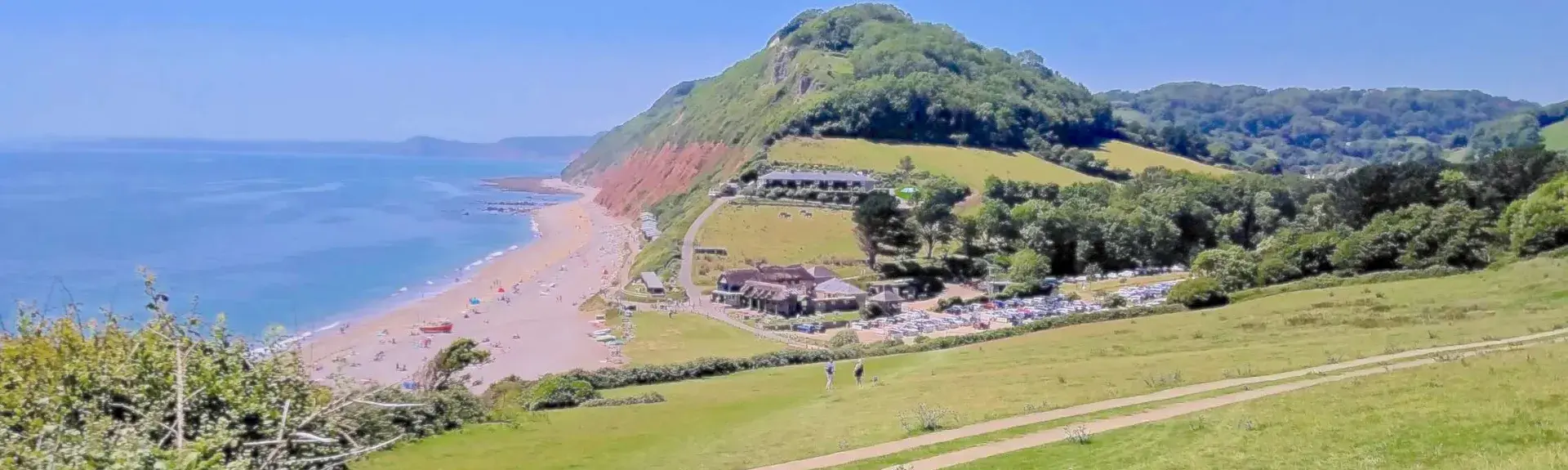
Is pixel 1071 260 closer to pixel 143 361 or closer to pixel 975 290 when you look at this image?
pixel 975 290

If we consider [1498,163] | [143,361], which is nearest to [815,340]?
[143,361]

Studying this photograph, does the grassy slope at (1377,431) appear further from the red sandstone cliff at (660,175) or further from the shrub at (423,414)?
the red sandstone cliff at (660,175)

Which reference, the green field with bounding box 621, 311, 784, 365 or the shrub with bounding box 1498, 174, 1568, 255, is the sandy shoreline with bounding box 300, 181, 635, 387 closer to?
the green field with bounding box 621, 311, 784, 365

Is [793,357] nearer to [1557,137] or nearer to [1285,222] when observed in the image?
[1285,222]

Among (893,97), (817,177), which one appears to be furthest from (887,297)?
(893,97)

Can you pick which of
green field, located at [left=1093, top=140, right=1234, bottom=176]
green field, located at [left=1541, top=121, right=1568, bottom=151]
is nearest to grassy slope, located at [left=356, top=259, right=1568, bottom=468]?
green field, located at [left=1093, top=140, right=1234, bottom=176]
